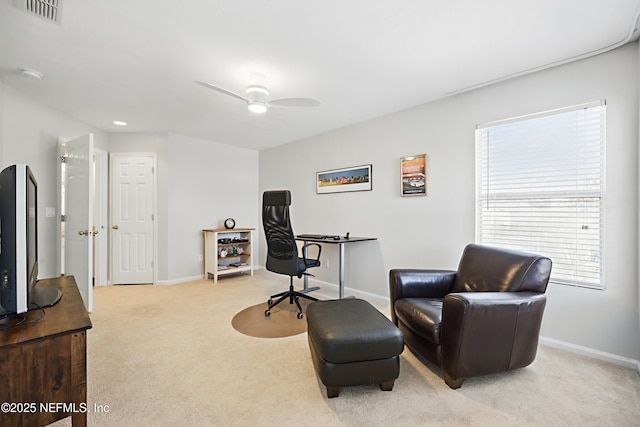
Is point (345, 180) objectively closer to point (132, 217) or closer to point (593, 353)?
point (593, 353)

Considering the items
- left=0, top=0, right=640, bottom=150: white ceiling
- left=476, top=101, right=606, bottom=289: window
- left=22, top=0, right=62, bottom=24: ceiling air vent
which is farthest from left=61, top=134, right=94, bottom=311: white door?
left=476, top=101, right=606, bottom=289: window

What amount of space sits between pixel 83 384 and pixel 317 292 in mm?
3056

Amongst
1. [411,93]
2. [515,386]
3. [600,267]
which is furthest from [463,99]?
[515,386]

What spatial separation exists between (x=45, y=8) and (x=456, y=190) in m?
3.51

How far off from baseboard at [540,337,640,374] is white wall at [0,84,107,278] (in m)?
5.20

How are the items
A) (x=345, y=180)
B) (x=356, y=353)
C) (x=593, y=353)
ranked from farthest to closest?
(x=345, y=180)
(x=593, y=353)
(x=356, y=353)

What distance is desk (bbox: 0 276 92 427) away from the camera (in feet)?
3.55

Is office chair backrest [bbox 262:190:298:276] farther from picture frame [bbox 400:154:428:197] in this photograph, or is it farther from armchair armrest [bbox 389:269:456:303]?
picture frame [bbox 400:154:428:197]

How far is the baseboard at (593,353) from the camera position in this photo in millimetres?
2094

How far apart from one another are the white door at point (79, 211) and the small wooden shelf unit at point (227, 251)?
171 centimetres

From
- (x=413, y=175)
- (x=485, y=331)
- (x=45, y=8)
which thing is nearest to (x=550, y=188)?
(x=413, y=175)

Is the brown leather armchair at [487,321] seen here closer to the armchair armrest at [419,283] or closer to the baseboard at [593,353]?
the armchair armrest at [419,283]

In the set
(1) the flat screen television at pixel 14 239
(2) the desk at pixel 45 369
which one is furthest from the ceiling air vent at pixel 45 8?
(2) the desk at pixel 45 369

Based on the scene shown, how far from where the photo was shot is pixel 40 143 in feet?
10.2
